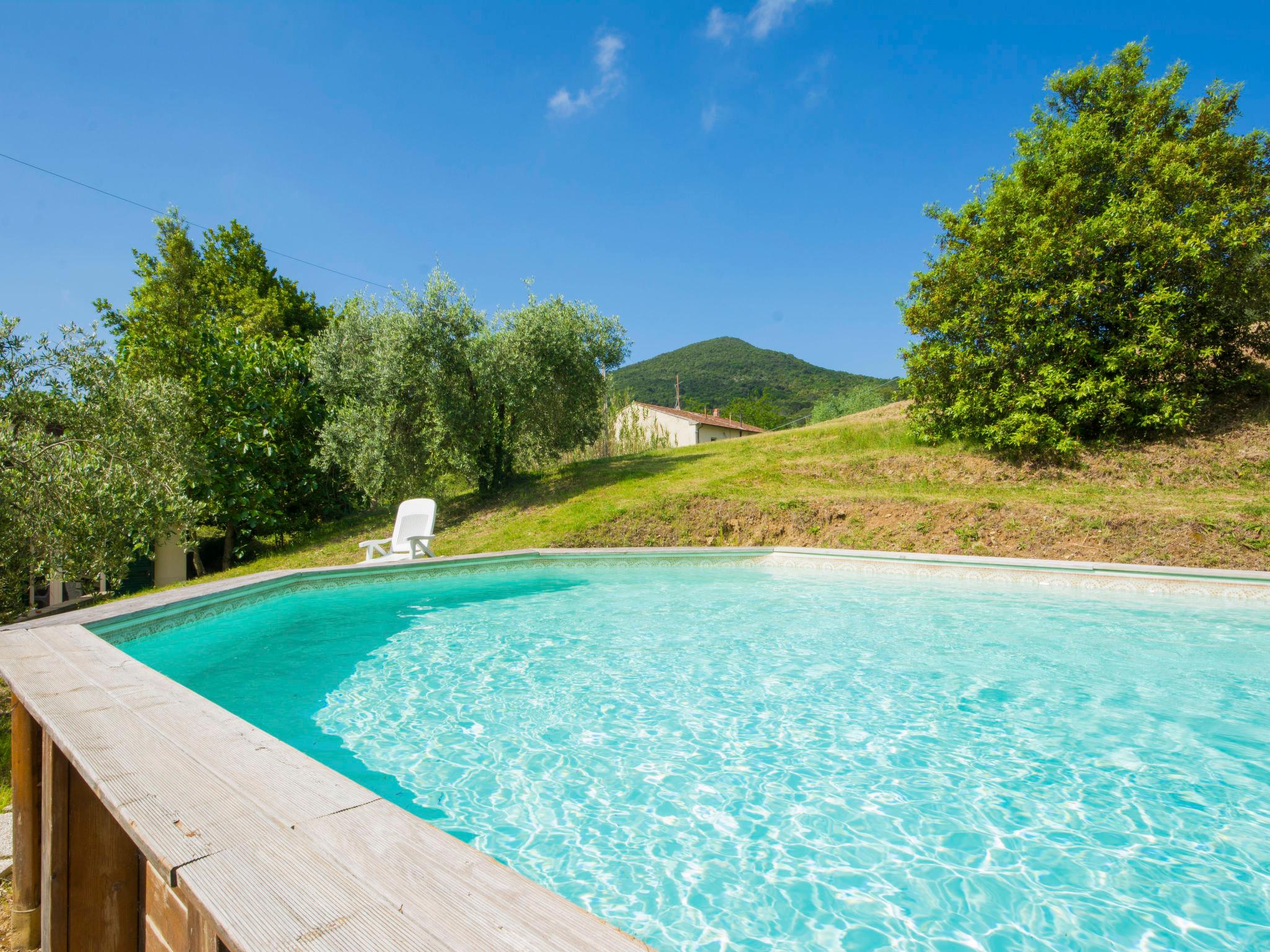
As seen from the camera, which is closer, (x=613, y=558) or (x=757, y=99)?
(x=613, y=558)

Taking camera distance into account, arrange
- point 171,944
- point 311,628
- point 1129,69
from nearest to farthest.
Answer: point 171,944 → point 311,628 → point 1129,69

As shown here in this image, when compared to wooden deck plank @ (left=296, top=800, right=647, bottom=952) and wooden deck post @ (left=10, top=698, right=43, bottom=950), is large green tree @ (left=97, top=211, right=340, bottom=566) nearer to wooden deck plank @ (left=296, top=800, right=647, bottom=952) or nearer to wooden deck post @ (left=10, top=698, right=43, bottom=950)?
wooden deck post @ (left=10, top=698, right=43, bottom=950)

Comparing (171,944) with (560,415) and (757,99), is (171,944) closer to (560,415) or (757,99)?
(560,415)

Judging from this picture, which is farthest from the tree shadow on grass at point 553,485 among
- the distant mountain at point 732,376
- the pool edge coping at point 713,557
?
the distant mountain at point 732,376

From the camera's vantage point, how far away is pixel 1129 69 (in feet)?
48.2

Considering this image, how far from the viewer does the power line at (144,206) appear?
1511 cm

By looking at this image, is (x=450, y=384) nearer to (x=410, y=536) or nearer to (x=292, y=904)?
(x=410, y=536)

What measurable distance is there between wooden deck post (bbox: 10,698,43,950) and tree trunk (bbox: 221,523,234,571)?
1501 centimetres

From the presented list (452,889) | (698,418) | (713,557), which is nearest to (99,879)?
(452,889)

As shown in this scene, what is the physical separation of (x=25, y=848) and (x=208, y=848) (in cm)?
184

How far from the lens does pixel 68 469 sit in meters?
6.10

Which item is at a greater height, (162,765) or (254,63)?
(254,63)

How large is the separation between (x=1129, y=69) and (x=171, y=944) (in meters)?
21.6

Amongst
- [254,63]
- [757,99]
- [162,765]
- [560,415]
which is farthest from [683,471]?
[162,765]
